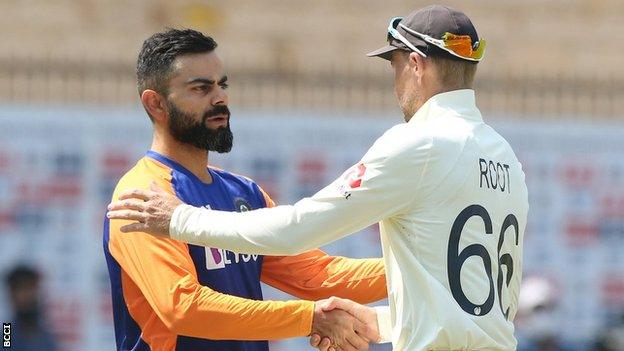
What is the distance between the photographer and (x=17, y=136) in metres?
10.3

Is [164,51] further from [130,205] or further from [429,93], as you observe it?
[429,93]

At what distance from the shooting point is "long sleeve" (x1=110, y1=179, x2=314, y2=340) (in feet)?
16.5

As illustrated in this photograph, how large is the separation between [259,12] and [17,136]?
124 inches

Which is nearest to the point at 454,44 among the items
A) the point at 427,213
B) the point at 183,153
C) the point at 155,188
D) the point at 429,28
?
the point at 429,28

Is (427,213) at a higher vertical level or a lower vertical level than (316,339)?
higher

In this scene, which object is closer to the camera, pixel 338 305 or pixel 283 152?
pixel 338 305

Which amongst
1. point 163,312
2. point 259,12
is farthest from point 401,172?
point 259,12

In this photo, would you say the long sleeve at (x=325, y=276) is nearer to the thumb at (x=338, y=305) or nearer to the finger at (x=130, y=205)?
the thumb at (x=338, y=305)

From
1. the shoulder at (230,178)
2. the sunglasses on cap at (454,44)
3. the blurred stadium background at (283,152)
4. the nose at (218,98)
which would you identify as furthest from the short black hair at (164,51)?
the blurred stadium background at (283,152)

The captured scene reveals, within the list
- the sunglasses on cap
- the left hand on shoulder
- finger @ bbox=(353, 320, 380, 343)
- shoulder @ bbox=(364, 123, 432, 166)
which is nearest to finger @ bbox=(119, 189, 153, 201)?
the left hand on shoulder

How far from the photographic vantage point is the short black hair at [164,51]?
547 centimetres

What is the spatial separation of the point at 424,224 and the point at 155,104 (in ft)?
4.08

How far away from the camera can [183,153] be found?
18.0 ft

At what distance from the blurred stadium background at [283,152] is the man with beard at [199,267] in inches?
174
